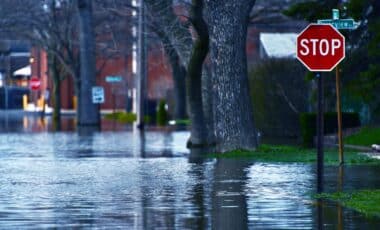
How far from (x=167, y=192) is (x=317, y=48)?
364 cm

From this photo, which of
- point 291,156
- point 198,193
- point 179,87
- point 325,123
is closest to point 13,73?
point 179,87

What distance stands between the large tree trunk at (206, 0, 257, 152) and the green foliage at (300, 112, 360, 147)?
21.0 ft

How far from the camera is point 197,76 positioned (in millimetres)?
34250

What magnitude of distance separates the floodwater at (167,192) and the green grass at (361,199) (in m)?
0.19

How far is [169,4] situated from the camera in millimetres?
34656

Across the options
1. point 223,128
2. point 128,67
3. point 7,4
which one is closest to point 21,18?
point 7,4

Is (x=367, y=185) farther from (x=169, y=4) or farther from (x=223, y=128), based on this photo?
(x=169, y=4)

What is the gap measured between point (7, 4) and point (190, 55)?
21.1 m

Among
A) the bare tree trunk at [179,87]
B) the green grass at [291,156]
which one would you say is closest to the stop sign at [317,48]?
the green grass at [291,156]

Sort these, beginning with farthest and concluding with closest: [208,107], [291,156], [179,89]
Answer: [179,89] < [208,107] < [291,156]

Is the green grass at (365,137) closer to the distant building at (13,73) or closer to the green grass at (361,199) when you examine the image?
the green grass at (361,199)

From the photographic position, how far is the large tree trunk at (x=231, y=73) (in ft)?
91.8

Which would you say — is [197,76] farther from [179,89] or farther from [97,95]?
[179,89]

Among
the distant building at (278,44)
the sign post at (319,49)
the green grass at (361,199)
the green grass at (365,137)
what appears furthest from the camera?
the distant building at (278,44)
